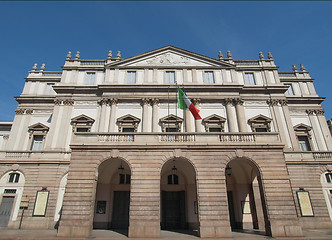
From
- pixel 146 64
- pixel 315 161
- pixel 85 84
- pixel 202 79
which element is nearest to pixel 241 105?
pixel 202 79

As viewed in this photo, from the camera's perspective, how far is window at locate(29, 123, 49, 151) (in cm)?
2395

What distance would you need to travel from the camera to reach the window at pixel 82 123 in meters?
23.2

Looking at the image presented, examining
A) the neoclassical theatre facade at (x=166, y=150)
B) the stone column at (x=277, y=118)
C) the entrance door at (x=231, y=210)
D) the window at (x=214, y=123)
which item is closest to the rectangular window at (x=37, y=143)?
the neoclassical theatre facade at (x=166, y=150)

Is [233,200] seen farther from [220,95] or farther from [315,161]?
[220,95]

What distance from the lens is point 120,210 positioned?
62.1 ft

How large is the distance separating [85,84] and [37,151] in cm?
899

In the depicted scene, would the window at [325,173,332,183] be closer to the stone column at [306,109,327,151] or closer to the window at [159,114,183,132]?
the stone column at [306,109,327,151]

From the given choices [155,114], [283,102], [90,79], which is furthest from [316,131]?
[90,79]

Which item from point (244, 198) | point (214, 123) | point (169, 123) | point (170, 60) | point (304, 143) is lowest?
point (244, 198)

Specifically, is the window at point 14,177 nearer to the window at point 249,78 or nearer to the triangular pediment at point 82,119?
the triangular pediment at point 82,119

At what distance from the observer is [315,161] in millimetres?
21375

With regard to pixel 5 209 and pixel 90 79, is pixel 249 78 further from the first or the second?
pixel 5 209

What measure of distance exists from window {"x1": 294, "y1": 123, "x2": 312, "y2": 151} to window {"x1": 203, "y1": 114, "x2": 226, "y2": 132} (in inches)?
352

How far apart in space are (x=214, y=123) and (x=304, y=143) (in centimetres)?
1078
